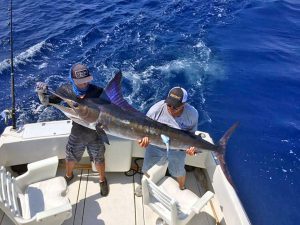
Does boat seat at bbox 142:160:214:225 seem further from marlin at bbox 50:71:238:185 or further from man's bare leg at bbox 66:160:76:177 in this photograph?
man's bare leg at bbox 66:160:76:177

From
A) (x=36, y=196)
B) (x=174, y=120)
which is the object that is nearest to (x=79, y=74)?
(x=174, y=120)

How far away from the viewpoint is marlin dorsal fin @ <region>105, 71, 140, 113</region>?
12.4 ft

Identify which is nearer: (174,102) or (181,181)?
(174,102)

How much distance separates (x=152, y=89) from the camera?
8.16 m

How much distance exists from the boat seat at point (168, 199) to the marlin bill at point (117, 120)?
0.43 meters

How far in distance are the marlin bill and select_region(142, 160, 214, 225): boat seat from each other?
0.43 meters

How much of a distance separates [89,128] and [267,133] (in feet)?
14.4

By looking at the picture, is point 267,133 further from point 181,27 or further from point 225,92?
point 181,27

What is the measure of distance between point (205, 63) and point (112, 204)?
18.5ft

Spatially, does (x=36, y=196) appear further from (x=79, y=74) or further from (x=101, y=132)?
(x=79, y=74)

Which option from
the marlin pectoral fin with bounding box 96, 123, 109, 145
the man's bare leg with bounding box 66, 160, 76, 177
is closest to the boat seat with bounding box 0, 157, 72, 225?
the man's bare leg with bounding box 66, 160, 76, 177

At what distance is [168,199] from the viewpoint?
3582mm

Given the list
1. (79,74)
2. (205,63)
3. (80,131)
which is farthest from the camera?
(205,63)

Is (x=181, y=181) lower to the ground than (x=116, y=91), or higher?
lower
